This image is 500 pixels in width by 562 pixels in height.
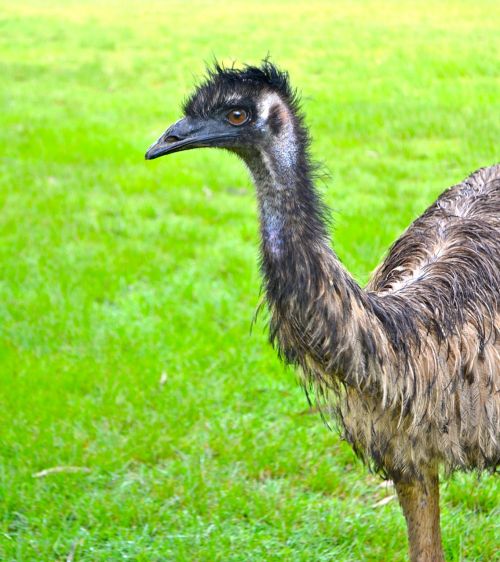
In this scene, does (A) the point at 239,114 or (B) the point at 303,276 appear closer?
(B) the point at 303,276

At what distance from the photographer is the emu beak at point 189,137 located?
2.78 meters

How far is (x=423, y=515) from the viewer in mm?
3201

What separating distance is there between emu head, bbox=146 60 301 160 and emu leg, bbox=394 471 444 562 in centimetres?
122

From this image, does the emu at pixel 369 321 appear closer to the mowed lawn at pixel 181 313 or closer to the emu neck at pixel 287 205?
the emu neck at pixel 287 205

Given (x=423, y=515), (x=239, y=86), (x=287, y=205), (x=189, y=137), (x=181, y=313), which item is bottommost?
(x=423, y=515)

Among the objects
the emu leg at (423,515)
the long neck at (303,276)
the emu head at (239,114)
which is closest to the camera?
the long neck at (303,276)

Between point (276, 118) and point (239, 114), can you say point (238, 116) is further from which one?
point (276, 118)

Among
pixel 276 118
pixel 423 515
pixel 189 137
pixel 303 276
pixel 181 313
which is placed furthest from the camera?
pixel 181 313

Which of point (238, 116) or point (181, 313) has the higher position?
point (238, 116)

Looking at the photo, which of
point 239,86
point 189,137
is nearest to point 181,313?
point 189,137

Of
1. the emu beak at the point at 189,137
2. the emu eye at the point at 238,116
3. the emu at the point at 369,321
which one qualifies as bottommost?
the emu at the point at 369,321

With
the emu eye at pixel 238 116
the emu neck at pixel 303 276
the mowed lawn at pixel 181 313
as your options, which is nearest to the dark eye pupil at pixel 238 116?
the emu eye at pixel 238 116

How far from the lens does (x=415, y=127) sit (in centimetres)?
872

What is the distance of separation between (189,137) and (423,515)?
147 centimetres
